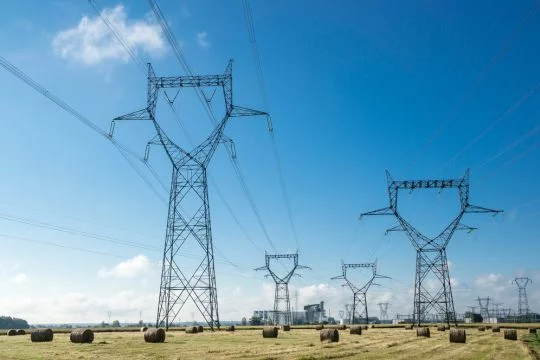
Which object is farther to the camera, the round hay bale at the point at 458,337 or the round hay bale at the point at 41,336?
Answer: the round hay bale at the point at 41,336

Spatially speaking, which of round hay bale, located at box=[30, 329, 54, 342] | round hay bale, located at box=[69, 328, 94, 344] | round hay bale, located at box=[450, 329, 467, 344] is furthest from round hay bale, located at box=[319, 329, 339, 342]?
round hay bale, located at box=[30, 329, 54, 342]

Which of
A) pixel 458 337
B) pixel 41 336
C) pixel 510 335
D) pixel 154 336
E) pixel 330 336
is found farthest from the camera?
pixel 510 335

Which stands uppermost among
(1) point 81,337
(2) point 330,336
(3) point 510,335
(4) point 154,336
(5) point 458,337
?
(1) point 81,337

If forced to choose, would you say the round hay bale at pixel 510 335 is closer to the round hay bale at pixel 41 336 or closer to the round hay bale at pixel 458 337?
the round hay bale at pixel 458 337

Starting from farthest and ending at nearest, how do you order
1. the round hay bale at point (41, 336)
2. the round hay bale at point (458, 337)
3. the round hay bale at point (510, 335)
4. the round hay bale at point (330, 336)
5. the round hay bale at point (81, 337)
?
1. the round hay bale at point (510, 335)
2. the round hay bale at point (41, 336)
3. the round hay bale at point (458, 337)
4. the round hay bale at point (330, 336)
5. the round hay bale at point (81, 337)

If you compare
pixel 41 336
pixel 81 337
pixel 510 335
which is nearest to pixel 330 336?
pixel 510 335

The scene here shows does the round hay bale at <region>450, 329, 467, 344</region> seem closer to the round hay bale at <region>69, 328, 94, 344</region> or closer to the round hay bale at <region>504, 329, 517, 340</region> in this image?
the round hay bale at <region>504, 329, 517, 340</region>

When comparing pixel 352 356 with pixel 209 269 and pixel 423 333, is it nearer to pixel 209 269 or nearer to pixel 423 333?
pixel 423 333

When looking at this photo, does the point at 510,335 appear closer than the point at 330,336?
No

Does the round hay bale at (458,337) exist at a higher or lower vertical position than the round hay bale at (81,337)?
lower

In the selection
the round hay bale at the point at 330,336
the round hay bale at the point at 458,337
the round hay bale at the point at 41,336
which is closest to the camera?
the round hay bale at the point at 330,336

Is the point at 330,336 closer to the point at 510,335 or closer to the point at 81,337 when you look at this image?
the point at 510,335

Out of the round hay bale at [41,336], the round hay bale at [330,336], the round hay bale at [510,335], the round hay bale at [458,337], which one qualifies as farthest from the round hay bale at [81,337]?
the round hay bale at [510,335]

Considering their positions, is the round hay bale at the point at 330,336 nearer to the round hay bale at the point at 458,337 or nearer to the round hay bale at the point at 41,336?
the round hay bale at the point at 458,337
